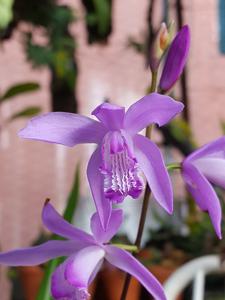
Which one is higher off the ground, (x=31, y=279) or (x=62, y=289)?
(x=62, y=289)

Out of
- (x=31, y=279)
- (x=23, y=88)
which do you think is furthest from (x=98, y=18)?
(x=31, y=279)

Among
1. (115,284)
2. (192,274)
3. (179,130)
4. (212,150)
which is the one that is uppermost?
(212,150)

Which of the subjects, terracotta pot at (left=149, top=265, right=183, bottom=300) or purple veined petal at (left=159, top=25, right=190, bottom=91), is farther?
terracotta pot at (left=149, top=265, right=183, bottom=300)

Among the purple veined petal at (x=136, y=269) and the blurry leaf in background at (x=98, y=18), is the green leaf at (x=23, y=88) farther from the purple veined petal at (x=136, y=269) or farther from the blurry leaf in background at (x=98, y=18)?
the purple veined petal at (x=136, y=269)

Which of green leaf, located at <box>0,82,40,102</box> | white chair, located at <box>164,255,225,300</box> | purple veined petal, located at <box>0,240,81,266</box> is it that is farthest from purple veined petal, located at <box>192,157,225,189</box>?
green leaf, located at <box>0,82,40,102</box>

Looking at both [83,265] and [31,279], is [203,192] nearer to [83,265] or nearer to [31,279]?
[83,265]

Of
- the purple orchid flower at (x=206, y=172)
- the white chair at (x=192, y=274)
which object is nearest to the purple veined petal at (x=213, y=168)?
the purple orchid flower at (x=206, y=172)

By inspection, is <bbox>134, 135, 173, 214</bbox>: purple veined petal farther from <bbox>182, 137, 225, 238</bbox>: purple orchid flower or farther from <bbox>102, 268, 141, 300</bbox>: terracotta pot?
<bbox>102, 268, 141, 300</bbox>: terracotta pot
